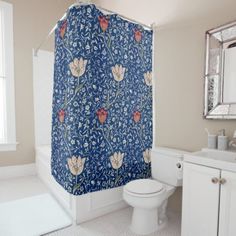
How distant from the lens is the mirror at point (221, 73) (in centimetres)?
169

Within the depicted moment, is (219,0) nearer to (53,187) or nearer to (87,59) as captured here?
(87,59)

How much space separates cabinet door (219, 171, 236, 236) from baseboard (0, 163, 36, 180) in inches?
117

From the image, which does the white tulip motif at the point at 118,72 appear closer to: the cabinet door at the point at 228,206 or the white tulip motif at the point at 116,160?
the white tulip motif at the point at 116,160

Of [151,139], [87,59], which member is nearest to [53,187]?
[151,139]

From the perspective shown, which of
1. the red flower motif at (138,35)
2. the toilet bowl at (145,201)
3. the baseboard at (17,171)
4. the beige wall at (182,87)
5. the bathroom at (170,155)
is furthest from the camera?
the baseboard at (17,171)

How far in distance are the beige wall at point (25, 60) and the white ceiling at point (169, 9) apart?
1.27 metres

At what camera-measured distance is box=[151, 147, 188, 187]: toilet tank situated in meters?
1.90

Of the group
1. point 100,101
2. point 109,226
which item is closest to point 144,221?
point 109,226

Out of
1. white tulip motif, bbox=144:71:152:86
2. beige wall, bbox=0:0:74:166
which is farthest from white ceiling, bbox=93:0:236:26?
beige wall, bbox=0:0:74:166

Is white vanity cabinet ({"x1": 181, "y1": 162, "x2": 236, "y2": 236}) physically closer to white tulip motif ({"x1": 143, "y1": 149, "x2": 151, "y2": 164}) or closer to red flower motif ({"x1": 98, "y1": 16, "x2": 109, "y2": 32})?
white tulip motif ({"x1": 143, "y1": 149, "x2": 151, "y2": 164})

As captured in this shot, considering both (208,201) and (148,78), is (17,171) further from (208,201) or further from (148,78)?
(208,201)

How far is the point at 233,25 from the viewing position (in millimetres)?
1654

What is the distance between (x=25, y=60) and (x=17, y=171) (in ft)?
5.97

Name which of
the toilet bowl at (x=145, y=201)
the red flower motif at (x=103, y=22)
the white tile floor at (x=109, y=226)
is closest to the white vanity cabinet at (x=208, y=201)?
the toilet bowl at (x=145, y=201)
